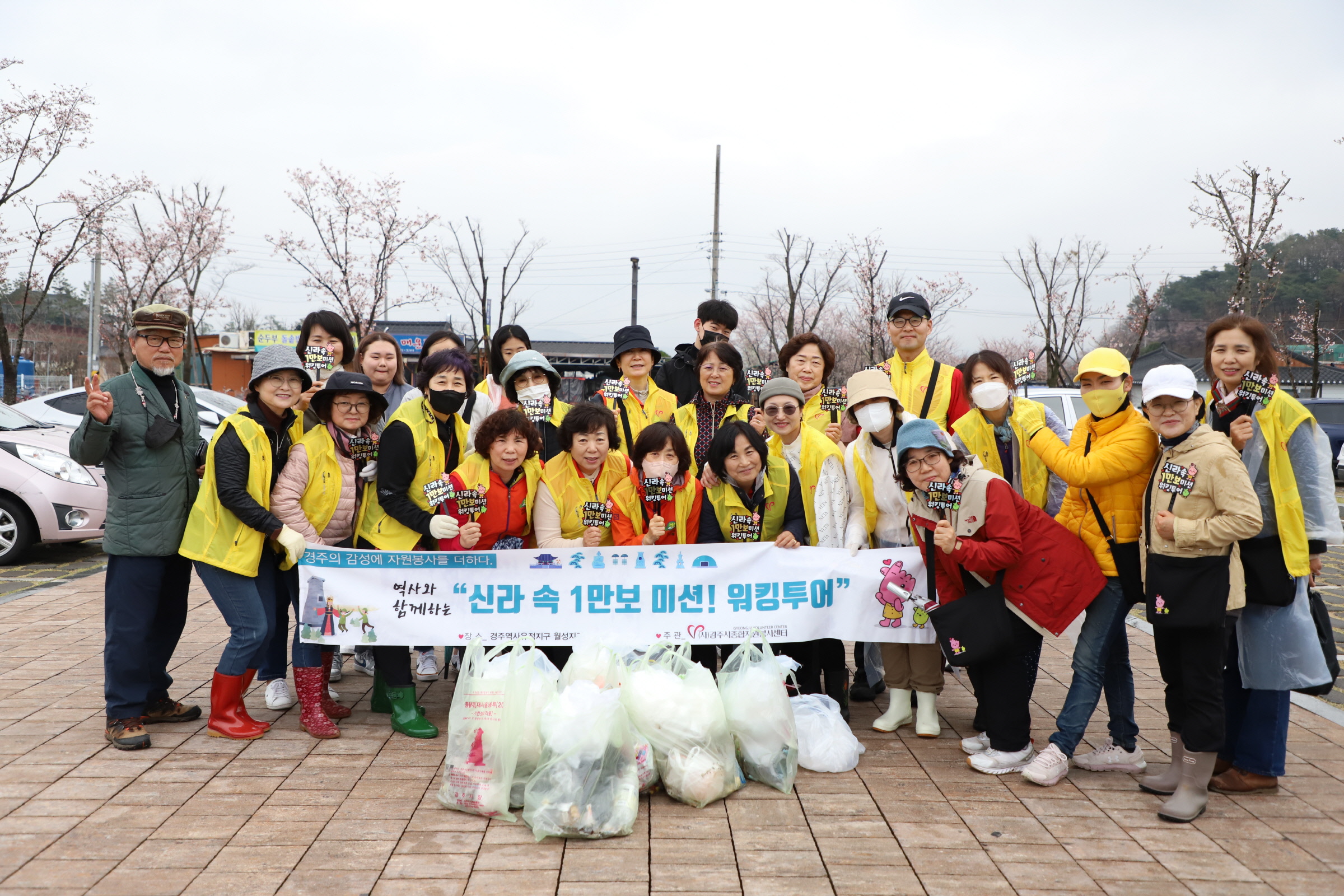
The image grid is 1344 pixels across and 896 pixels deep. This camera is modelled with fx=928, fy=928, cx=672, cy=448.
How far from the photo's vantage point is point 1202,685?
3643mm

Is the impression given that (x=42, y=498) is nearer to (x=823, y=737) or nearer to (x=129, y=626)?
(x=129, y=626)

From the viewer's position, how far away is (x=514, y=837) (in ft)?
11.1

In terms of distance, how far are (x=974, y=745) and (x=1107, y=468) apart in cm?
141

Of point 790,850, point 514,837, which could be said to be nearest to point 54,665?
point 514,837

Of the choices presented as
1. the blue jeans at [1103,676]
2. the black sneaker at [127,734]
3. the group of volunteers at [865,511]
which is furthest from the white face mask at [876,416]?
the black sneaker at [127,734]

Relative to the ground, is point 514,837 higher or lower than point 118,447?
lower

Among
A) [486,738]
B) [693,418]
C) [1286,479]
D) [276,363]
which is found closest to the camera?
[486,738]

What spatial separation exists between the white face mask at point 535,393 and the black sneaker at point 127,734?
2342mm

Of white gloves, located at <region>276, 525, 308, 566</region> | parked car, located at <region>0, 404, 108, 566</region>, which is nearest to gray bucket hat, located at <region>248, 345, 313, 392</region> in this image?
white gloves, located at <region>276, 525, 308, 566</region>

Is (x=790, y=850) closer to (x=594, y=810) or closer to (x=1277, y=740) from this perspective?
(x=594, y=810)

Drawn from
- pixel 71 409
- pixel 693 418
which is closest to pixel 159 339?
pixel 693 418

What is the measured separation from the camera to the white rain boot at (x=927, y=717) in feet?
14.8

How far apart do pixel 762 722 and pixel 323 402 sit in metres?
2.52

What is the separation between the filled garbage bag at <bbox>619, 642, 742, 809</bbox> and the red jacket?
1.27 m
